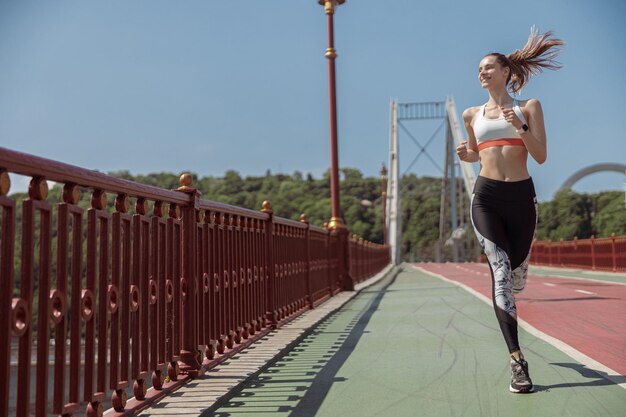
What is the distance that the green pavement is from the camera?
3.45 metres

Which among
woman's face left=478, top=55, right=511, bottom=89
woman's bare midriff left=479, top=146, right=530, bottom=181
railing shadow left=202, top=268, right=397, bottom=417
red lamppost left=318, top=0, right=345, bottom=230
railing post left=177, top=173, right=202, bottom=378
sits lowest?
railing shadow left=202, top=268, right=397, bottom=417

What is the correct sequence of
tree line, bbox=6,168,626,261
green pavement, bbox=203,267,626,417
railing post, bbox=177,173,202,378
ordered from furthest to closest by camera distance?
1. tree line, bbox=6,168,626,261
2. railing post, bbox=177,173,202,378
3. green pavement, bbox=203,267,626,417

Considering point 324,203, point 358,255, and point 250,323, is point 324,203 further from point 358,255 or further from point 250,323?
point 250,323

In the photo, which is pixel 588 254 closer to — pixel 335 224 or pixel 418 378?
pixel 335 224

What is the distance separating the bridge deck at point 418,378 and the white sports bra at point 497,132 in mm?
1350

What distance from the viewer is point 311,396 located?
3.86m

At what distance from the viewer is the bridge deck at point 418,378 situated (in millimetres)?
Answer: 3461

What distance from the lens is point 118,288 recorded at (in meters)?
3.16

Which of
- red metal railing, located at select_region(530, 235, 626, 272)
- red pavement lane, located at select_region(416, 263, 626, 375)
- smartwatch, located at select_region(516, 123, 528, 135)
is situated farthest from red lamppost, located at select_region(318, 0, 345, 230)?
red metal railing, located at select_region(530, 235, 626, 272)

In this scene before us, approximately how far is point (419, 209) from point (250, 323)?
117 metres

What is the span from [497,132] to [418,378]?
1.51 m

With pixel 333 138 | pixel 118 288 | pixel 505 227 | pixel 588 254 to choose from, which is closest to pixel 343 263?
pixel 333 138

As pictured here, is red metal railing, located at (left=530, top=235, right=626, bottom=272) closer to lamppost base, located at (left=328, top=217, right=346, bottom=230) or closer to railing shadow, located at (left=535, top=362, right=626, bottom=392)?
lamppost base, located at (left=328, top=217, right=346, bottom=230)

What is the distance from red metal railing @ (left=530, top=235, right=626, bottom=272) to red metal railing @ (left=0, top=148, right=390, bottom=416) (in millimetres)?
18656
